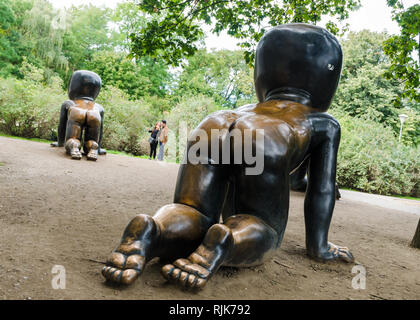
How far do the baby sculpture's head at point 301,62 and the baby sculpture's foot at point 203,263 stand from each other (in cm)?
118

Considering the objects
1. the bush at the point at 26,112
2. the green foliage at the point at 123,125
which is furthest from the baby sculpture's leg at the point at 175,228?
the green foliage at the point at 123,125

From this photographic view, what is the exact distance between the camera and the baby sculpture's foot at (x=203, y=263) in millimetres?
1326

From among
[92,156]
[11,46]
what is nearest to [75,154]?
[92,156]

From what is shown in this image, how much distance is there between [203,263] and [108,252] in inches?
26.0

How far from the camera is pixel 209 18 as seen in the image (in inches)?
A: 206

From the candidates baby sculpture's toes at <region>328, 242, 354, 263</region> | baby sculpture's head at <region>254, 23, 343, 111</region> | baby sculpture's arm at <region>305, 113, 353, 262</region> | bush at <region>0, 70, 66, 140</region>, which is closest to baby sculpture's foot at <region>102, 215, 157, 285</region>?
baby sculpture's arm at <region>305, 113, 353, 262</region>

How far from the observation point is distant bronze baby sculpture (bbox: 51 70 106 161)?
591 centimetres

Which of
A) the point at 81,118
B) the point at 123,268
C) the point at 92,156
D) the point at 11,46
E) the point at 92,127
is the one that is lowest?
the point at 92,156

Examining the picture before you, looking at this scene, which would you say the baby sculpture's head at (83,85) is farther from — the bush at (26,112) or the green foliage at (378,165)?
the green foliage at (378,165)

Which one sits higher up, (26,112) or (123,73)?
(123,73)

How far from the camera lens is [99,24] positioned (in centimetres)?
3456

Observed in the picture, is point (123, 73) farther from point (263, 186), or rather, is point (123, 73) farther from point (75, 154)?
point (263, 186)

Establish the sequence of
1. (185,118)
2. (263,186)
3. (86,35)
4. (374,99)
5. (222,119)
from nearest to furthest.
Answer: (263,186)
(222,119)
(185,118)
(374,99)
(86,35)

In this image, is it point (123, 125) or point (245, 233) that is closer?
point (245, 233)
